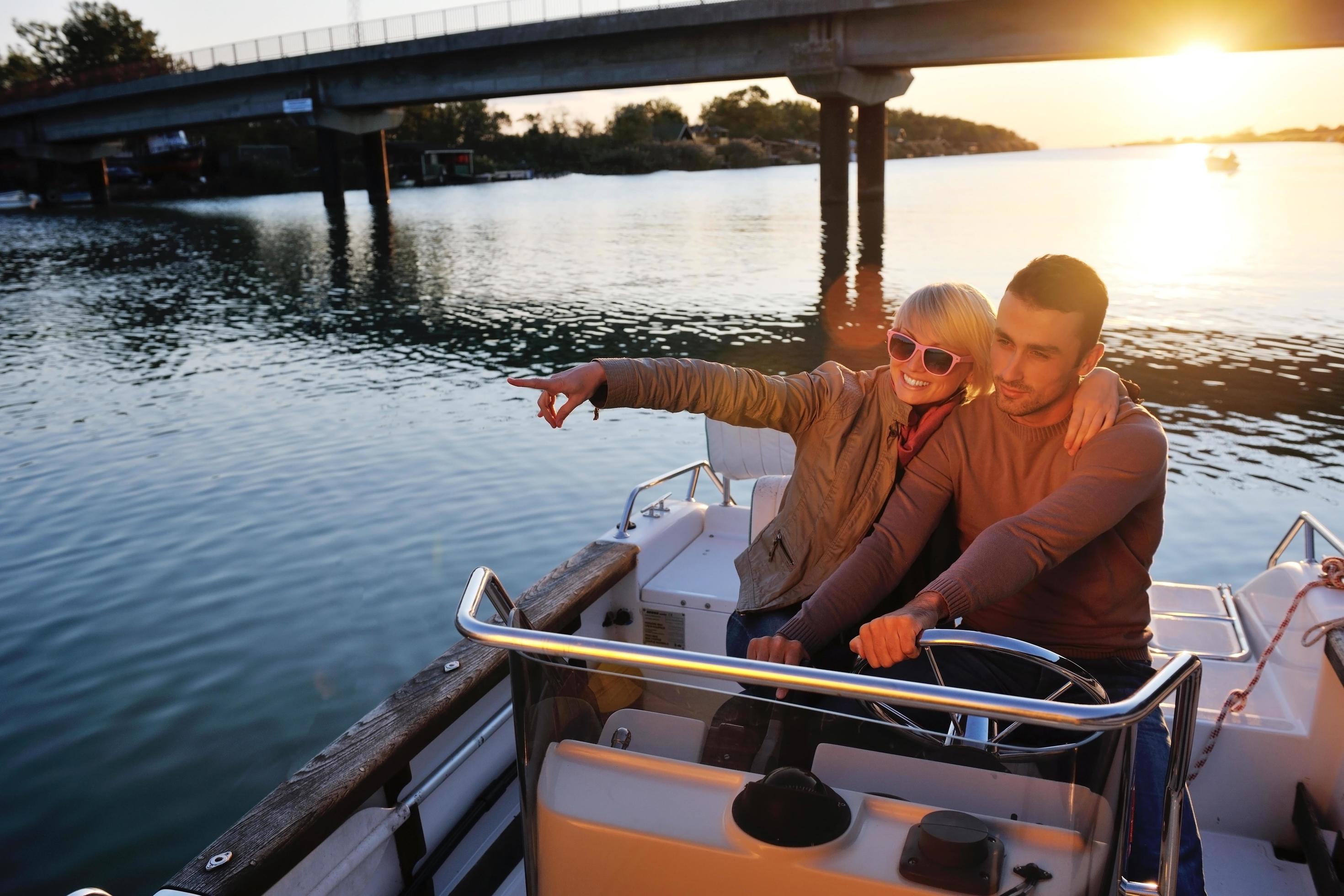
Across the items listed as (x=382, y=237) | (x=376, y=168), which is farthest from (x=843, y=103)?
(x=376, y=168)

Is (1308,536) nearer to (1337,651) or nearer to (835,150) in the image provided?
(1337,651)

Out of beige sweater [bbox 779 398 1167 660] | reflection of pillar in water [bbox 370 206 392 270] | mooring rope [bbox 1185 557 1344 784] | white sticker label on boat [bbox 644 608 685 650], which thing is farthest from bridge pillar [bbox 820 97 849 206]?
beige sweater [bbox 779 398 1167 660]

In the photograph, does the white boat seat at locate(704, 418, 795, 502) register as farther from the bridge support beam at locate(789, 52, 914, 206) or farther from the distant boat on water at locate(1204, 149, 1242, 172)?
the distant boat on water at locate(1204, 149, 1242, 172)

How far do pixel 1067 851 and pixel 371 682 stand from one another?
18.3ft

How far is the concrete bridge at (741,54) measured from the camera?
20438mm

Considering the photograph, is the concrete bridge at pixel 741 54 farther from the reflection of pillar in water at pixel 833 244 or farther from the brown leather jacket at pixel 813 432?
the brown leather jacket at pixel 813 432

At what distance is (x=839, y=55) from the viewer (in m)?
25.1

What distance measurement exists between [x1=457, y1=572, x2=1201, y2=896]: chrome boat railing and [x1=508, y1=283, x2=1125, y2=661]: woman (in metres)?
1.00

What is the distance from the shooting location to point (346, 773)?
253 centimetres

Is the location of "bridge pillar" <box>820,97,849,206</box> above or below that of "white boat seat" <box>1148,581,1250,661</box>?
above

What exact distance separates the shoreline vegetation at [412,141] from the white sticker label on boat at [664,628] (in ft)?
163

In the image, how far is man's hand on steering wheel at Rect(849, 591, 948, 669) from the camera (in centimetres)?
211

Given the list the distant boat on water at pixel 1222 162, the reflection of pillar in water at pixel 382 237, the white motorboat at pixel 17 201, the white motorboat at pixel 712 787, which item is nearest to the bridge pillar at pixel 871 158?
the reflection of pillar in water at pixel 382 237

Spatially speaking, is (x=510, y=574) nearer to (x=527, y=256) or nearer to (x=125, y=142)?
(x=527, y=256)
